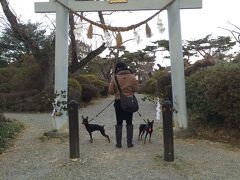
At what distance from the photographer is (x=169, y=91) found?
13008 mm

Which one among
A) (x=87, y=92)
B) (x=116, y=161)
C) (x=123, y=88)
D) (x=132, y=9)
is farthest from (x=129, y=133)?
(x=87, y=92)

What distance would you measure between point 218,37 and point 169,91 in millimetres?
23049

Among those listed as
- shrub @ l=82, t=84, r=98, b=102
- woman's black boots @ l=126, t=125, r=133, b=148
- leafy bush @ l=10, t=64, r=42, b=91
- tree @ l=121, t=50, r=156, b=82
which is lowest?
woman's black boots @ l=126, t=125, r=133, b=148

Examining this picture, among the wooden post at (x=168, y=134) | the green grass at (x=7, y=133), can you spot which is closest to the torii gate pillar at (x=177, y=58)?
the wooden post at (x=168, y=134)

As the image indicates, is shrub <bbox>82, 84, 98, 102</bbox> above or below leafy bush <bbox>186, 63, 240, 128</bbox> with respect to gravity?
above

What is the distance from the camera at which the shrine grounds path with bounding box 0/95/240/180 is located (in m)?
5.62

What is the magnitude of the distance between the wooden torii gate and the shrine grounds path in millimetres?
896

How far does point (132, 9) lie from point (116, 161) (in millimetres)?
3829

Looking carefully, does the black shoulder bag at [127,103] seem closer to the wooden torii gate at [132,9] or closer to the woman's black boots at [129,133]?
the woman's black boots at [129,133]

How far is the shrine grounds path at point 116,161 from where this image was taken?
5.62m

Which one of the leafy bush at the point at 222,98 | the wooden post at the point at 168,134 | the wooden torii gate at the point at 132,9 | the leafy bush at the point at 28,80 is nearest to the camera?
the wooden post at the point at 168,134

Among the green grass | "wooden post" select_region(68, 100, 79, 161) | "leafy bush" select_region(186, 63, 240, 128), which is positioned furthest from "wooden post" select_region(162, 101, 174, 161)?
the green grass

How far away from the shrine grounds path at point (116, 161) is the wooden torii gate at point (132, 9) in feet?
2.94

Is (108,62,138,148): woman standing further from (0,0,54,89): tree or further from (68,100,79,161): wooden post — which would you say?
(0,0,54,89): tree
